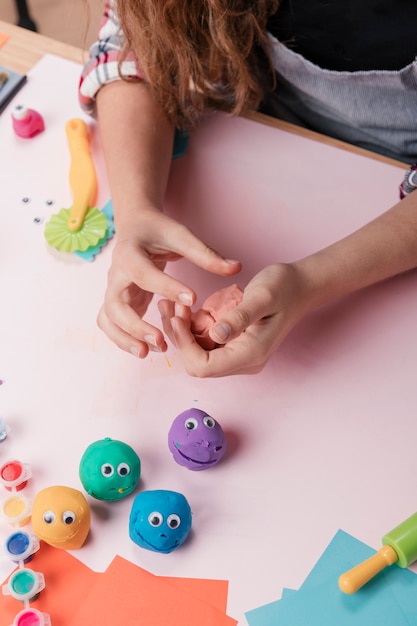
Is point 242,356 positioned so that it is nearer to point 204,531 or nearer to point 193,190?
point 204,531

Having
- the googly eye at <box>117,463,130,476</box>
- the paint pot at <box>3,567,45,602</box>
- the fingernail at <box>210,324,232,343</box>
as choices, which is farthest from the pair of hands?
the paint pot at <box>3,567,45,602</box>

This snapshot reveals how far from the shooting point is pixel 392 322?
2.39 ft

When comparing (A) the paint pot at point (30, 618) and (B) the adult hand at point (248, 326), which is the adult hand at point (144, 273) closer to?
(B) the adult hand at point (248, 326)

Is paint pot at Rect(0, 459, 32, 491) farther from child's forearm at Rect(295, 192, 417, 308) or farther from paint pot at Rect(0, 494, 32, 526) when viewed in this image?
child's forearm at Rect(295, 192, 417, 308)

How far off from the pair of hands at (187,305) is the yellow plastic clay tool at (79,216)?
0.08 meters

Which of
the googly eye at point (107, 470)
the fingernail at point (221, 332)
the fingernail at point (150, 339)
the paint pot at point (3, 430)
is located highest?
the fingernail at point (221, 332)

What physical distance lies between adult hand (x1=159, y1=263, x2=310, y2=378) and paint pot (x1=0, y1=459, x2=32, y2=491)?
0.56 ft

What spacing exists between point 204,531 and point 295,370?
0.18 m

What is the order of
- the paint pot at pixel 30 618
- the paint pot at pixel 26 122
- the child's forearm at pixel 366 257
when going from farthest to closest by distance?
the paint pot at pixel 26 122, the child's forearm at pixel 366 257, the paint pot at pixel 30 618

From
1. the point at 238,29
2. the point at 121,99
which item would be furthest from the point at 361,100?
the point at 121,99

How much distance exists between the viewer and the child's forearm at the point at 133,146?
76 centimetres

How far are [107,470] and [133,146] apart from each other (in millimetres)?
381

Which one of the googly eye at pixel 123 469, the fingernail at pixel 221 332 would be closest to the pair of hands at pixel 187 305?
the fingernail at pixel 221 332

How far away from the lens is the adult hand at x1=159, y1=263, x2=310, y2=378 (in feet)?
2.04
